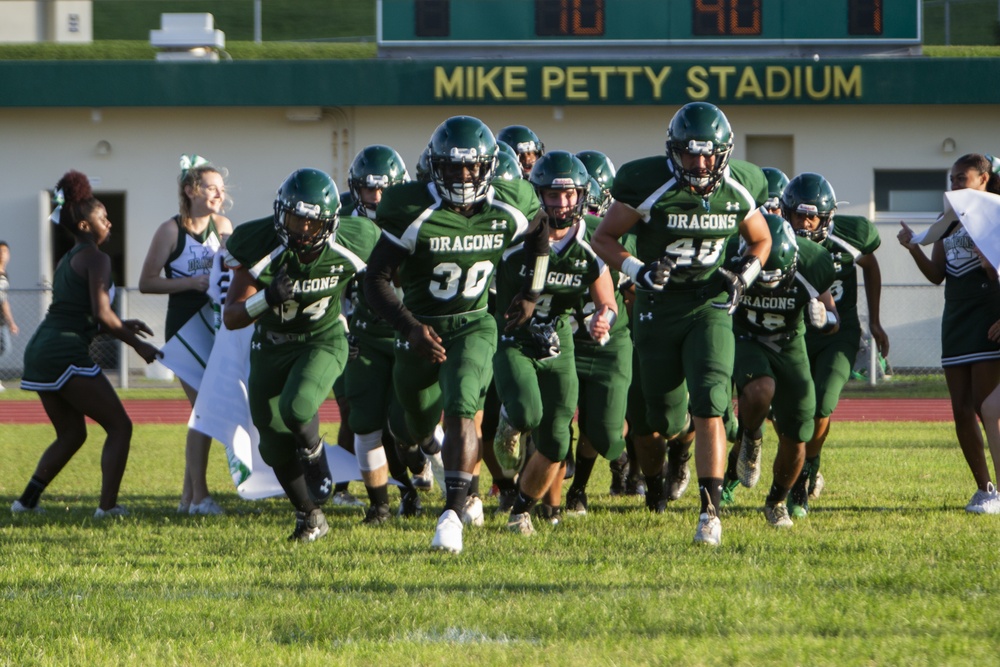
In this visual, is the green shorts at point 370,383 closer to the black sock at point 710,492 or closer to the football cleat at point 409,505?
the football cleat at point 409,505

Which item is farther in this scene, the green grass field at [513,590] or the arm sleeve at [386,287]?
the arm sleeve at [386,287]

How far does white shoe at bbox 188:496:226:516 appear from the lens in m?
8.14

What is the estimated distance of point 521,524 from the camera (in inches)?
275

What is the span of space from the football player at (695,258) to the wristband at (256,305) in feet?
5.44

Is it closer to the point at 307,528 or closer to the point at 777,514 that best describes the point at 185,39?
the point at 307,528

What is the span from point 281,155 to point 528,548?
49.6 feet

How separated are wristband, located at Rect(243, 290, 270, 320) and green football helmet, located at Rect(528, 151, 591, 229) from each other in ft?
5.23

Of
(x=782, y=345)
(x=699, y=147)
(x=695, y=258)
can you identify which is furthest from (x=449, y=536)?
(x=782, y=345)

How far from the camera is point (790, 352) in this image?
24.4 ft

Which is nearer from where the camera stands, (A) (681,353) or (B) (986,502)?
(A) (681,353)

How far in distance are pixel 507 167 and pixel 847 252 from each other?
205 cm

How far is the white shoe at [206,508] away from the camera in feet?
26.7

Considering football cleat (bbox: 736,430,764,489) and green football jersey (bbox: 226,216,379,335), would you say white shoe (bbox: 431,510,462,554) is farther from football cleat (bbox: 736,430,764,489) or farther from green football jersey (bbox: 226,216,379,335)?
football cleat (bbox: 736,430,764,489)

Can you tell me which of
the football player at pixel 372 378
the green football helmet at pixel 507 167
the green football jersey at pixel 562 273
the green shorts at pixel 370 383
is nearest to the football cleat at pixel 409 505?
the football player at pixel 372 378
